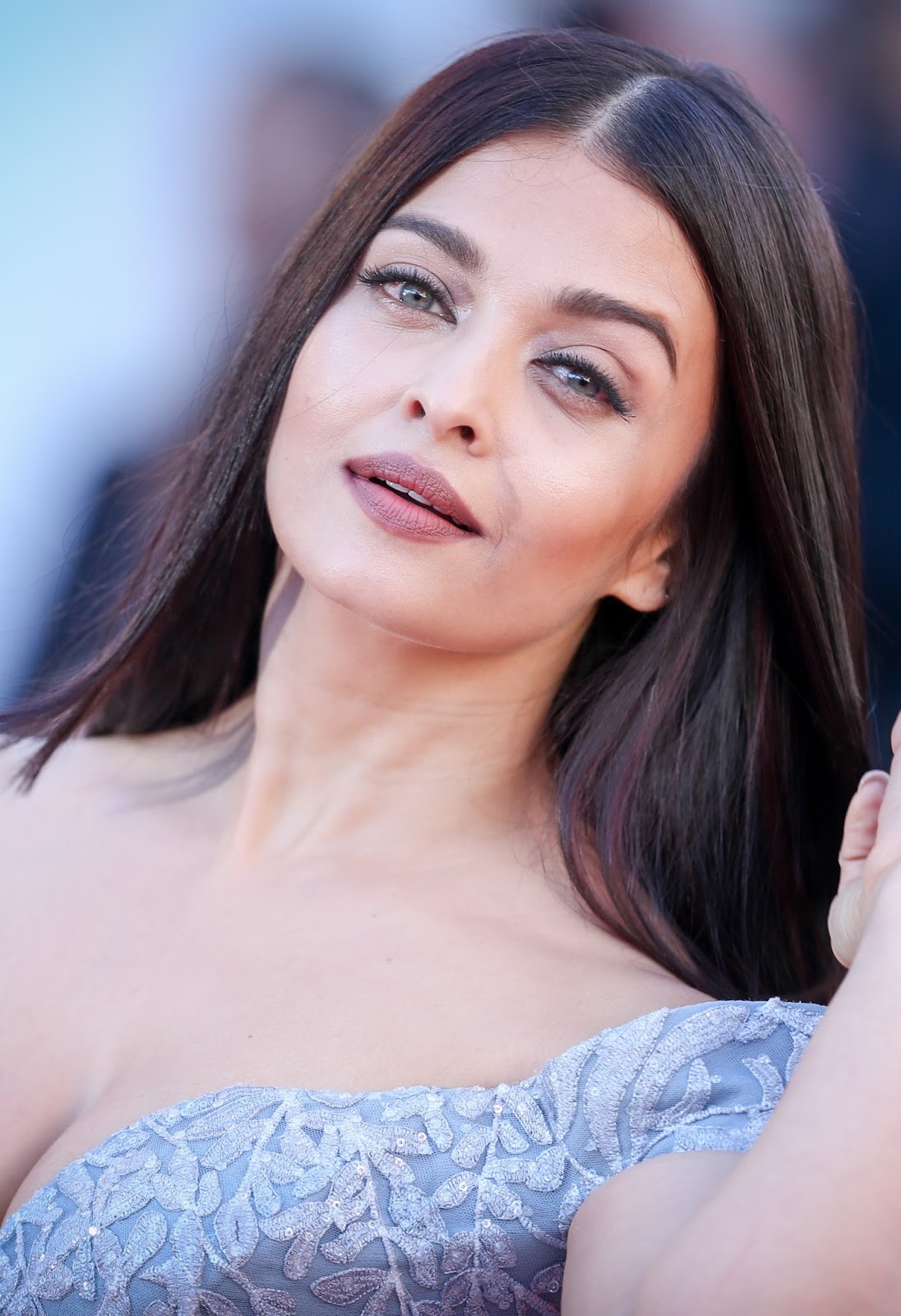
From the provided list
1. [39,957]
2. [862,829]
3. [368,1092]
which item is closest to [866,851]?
[862,829]

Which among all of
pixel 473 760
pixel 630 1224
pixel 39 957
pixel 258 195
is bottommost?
pixel 39 957

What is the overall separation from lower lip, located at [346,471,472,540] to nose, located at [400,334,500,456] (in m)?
0.10

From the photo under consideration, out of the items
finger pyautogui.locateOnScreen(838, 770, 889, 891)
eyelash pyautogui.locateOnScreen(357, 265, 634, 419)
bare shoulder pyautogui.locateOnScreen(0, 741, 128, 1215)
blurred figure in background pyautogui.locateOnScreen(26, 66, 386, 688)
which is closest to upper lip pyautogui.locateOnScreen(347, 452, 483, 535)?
eyelash pyautogui.locateOnScreen(357, 265, 634, 419)

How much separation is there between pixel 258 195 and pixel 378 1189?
3278 millimetres

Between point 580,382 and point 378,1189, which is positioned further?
point 580,382

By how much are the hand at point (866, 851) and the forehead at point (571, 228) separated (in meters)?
0.78

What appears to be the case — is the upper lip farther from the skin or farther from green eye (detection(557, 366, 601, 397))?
green eye (detection(557, 366, 601, 397))

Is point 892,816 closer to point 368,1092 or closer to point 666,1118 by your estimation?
point 666,1118

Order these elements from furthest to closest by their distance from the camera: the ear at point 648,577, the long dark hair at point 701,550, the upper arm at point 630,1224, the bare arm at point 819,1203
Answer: the ear at point 648,577, the long dark hair at point 701,550, the upper arm at point 630,1224, the bare arm at point 819,1203

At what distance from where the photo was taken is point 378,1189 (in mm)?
1662

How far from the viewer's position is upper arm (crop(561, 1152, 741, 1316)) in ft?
4.57

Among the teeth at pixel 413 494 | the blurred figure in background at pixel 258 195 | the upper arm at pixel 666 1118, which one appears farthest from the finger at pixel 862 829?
the blurred figure in background at pixel 258 195

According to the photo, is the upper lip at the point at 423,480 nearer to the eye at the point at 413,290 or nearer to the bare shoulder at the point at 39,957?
the eye at the point at 413,290

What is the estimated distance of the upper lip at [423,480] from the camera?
1900mm
